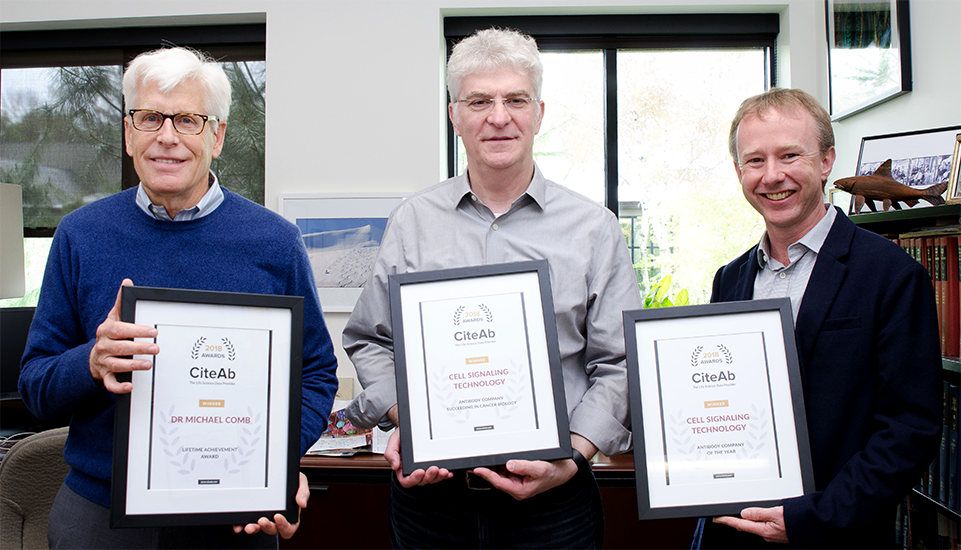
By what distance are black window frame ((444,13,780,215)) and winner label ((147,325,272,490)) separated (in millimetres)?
2359

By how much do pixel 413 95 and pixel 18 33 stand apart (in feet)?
7.72

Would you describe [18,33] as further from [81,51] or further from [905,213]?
[905,213]

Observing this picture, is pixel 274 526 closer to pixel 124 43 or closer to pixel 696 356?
pixel 696 356

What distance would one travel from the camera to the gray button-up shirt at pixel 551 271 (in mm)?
1266

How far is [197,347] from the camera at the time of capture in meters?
1.09

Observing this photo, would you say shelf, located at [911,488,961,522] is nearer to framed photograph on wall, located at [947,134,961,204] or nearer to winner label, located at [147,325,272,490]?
framed photograph on wall, located at [947,134,961,204]

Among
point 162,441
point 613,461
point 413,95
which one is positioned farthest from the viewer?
point 413,95

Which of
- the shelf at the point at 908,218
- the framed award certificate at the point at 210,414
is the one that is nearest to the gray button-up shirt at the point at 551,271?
the framed award certificate at the point at 210,414

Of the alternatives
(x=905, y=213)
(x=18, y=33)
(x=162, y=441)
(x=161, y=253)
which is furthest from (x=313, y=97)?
(x=905, y=213)

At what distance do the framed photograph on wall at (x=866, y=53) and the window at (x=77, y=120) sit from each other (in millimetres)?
2945

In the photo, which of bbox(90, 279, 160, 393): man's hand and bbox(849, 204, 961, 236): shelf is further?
bbox(849, 204, 961, 236): shelf

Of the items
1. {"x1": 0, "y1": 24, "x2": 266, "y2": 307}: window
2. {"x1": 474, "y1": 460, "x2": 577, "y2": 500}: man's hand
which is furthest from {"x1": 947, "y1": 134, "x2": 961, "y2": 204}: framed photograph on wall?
{"x1": 0, "y1": 24, "x2": 266, "y2": 307}: window

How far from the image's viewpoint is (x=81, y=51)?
3459mm

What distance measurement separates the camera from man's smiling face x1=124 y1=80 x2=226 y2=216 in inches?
47.2
